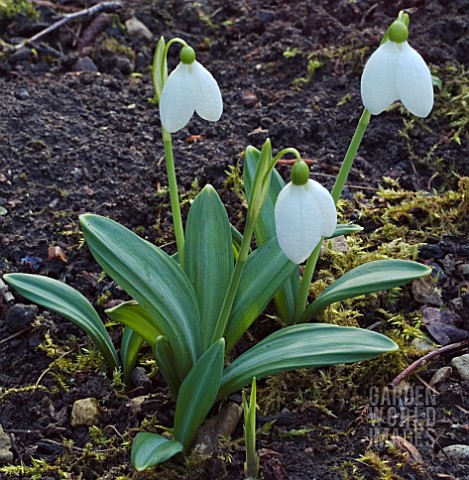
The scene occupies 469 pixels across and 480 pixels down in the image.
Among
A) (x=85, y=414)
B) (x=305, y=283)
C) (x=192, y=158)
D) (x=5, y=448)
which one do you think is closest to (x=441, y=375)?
(x=305, y=283)

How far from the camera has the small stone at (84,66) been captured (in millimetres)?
3229

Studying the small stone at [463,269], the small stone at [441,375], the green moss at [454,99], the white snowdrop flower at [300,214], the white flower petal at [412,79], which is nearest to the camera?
the white snowdrop flower at [300,214]

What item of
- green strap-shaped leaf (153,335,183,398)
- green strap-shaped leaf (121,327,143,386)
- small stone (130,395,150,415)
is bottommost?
small stone (130,395,150,415)

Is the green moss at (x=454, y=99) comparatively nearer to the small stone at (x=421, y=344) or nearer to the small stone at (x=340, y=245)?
the small stone at (x=340, y=245)

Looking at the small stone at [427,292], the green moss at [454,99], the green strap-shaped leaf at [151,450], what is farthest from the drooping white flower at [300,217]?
the green moss at [454,99]

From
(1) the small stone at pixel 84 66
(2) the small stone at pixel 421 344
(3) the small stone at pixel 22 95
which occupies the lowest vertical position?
(2) the small stone at pixel 421 344

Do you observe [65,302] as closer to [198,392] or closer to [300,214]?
[198,392]

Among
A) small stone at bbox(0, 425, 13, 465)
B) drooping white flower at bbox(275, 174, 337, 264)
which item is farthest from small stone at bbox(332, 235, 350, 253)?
small stone at bbox(0, 425, 13, 465)

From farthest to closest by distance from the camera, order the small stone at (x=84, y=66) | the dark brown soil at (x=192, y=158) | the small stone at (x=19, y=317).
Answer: the small stone at (x=84, y=66), the small stone at (x=19, y=317), the dark brown soil at (x=192, y=158)

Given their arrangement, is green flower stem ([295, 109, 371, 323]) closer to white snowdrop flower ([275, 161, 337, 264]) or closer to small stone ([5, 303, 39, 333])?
white snowdrop flower ([275, 161, 337, 264])

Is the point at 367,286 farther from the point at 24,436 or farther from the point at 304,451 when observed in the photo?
the point at 24,436

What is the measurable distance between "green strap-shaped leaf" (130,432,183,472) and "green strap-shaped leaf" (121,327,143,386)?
304 mm

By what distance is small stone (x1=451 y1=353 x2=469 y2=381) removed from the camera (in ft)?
6.32

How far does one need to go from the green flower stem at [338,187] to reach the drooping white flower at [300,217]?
351 millimetres
